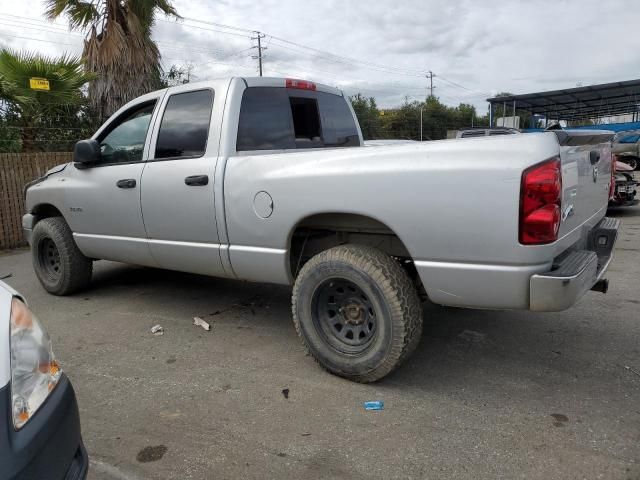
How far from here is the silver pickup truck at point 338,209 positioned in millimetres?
2521

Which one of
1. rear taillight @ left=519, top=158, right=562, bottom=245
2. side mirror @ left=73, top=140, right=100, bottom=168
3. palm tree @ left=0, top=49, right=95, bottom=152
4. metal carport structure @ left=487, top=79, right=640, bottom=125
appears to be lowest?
rear taillight @ left=519, top=158, right=562, bottom=245

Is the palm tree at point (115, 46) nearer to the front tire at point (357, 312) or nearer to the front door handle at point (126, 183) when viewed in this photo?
the front door handle at point (126, 183)

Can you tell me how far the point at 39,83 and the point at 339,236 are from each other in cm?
739

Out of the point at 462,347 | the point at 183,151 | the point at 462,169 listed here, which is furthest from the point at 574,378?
the point at 183,151

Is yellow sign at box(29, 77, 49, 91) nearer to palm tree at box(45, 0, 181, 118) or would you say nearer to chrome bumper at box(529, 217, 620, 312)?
palm tree at box(45, 0, 181, 118)

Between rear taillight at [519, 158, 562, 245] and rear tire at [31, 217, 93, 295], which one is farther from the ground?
rear taillight at [519, 158, 562, 245]

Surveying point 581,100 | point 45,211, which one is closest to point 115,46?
point 45,211

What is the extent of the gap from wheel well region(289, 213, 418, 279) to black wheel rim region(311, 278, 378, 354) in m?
0.37

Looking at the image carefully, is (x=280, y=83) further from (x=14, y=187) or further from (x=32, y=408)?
(x=14, y=187)

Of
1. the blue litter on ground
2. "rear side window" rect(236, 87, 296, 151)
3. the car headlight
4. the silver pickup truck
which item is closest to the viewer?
the car headlight

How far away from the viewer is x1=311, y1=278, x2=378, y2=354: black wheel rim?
3.12 metres

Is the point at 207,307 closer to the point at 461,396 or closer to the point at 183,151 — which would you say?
the point at 183,151

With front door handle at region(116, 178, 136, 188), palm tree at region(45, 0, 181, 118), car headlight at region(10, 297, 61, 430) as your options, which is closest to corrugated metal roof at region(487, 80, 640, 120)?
palm tree at region(45, 0, 181, 118)

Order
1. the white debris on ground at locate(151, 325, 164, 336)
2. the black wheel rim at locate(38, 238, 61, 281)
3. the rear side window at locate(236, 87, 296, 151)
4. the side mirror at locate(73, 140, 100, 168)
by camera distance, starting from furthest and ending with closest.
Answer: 1. the black wheel rim at locate(38, 238, 61, 281)
2. the side mirror at locate(73, 140, 100, 168)
3. the white debris on ground at locate(151, 325, 164, 336)
4. the rear side window at locate(236, 87, 296, 151)
